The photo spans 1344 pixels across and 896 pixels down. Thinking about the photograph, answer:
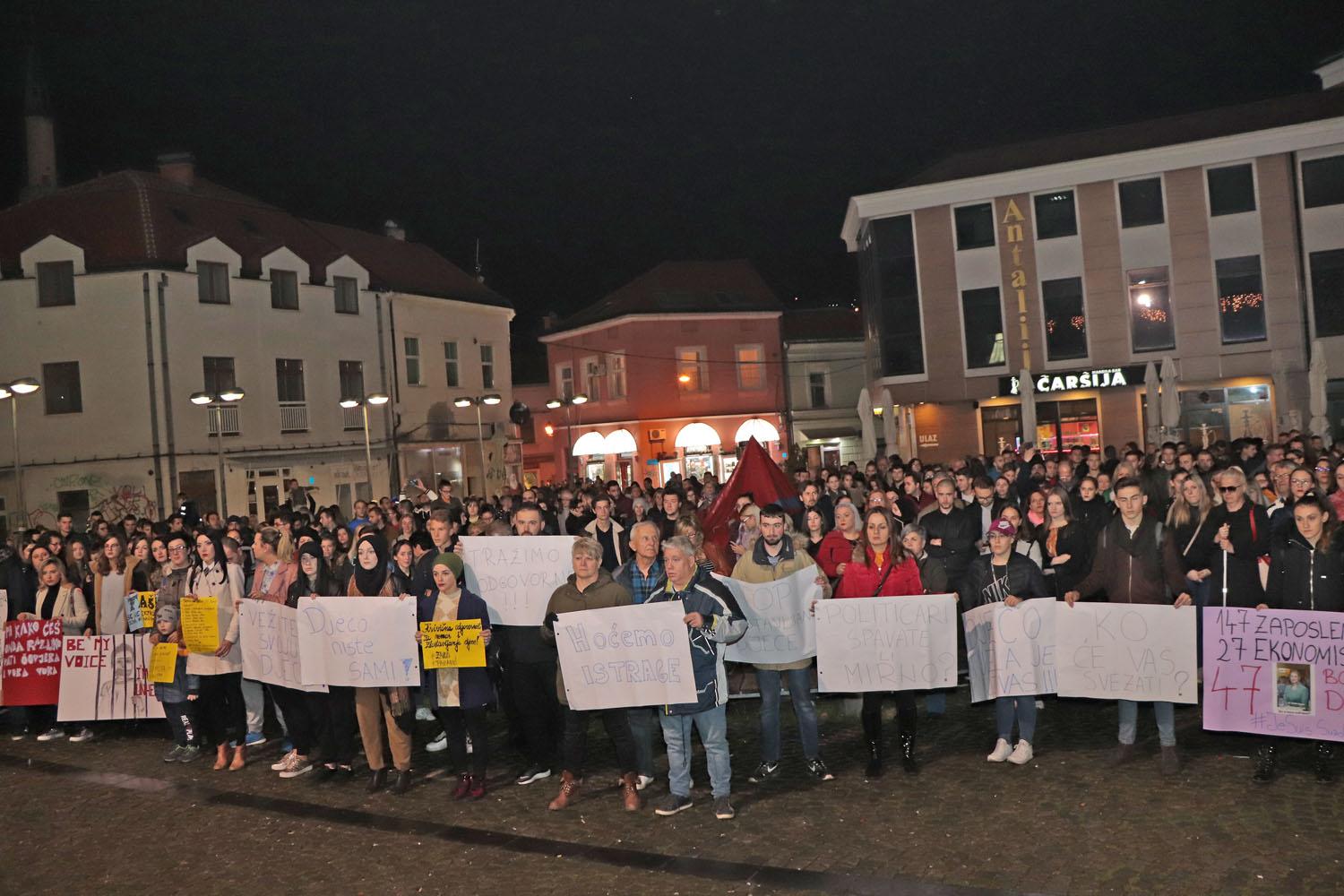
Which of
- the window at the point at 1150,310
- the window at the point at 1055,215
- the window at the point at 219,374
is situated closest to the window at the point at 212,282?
the window at the point at 219,374

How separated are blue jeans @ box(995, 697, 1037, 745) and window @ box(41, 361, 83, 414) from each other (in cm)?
3163

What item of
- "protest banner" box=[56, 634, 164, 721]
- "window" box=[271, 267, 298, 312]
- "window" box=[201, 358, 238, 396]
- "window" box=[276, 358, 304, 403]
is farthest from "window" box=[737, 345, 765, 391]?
"protest banner" box=[56, 634, 164, 721]

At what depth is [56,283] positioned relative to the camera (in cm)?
3347

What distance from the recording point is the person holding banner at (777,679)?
835cm

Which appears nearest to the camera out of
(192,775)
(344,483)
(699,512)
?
(192,775)

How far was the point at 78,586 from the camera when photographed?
11961 millimetres

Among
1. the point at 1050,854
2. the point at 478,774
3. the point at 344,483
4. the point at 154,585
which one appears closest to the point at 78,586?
the point at 154,585

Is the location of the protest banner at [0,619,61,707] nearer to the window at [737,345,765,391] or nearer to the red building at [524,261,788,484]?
the red building at [524,261,788,484]

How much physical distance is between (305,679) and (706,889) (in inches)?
168

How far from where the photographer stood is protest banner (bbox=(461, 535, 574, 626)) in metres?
9.21

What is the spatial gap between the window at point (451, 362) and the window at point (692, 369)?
31.2 ft

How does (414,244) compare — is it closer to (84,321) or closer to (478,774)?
(84,321)

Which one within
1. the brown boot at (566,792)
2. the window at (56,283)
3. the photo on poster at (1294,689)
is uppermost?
the window at (56,283)

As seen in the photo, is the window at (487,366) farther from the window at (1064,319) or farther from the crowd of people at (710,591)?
the crowd of people at (710,591)
